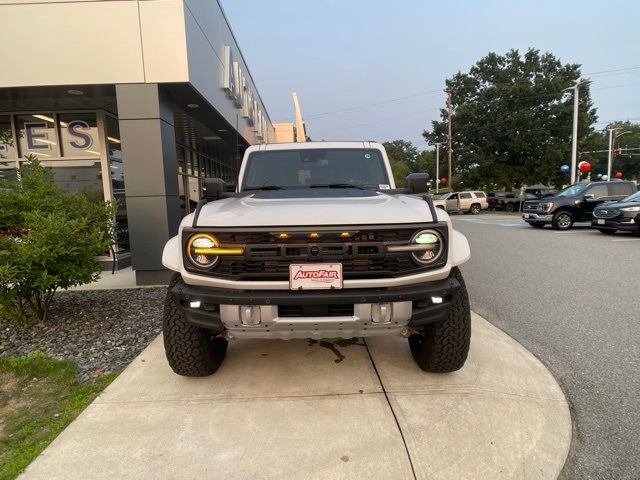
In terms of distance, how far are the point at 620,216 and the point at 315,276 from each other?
40.4ft

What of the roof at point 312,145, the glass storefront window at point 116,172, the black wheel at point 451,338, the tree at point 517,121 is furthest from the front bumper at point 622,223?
the tree at point 517,121

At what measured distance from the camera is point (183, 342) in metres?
3.01

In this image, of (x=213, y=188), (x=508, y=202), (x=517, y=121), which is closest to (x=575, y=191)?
(x=213, y=188)

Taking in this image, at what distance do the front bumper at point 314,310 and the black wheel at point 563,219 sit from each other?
14.3 meters

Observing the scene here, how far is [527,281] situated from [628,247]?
5.12m

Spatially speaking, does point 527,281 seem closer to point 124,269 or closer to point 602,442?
point 602,442

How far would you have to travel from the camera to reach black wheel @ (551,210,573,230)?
14.7 m

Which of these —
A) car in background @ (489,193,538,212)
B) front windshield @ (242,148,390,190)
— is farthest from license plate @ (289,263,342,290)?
car in background @ (489,193,538,212)

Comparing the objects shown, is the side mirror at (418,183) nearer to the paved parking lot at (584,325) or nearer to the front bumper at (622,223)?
the paved parking lot at (584,325)

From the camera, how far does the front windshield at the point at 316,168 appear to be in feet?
13.2

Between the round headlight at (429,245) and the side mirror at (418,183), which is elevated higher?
the side mirror at (418,183)

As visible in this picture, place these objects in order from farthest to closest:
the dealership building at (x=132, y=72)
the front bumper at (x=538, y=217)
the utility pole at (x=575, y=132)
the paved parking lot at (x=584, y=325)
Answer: the utility pole at (x=575, y=132), the front bumper at (x=538, y=217), the dealership building at (x=132, y=72), the paved parking lot at (x=584, y=325)

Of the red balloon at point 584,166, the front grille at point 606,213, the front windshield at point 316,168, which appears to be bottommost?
the front grille at point 606,213

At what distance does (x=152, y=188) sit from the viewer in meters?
6.33
